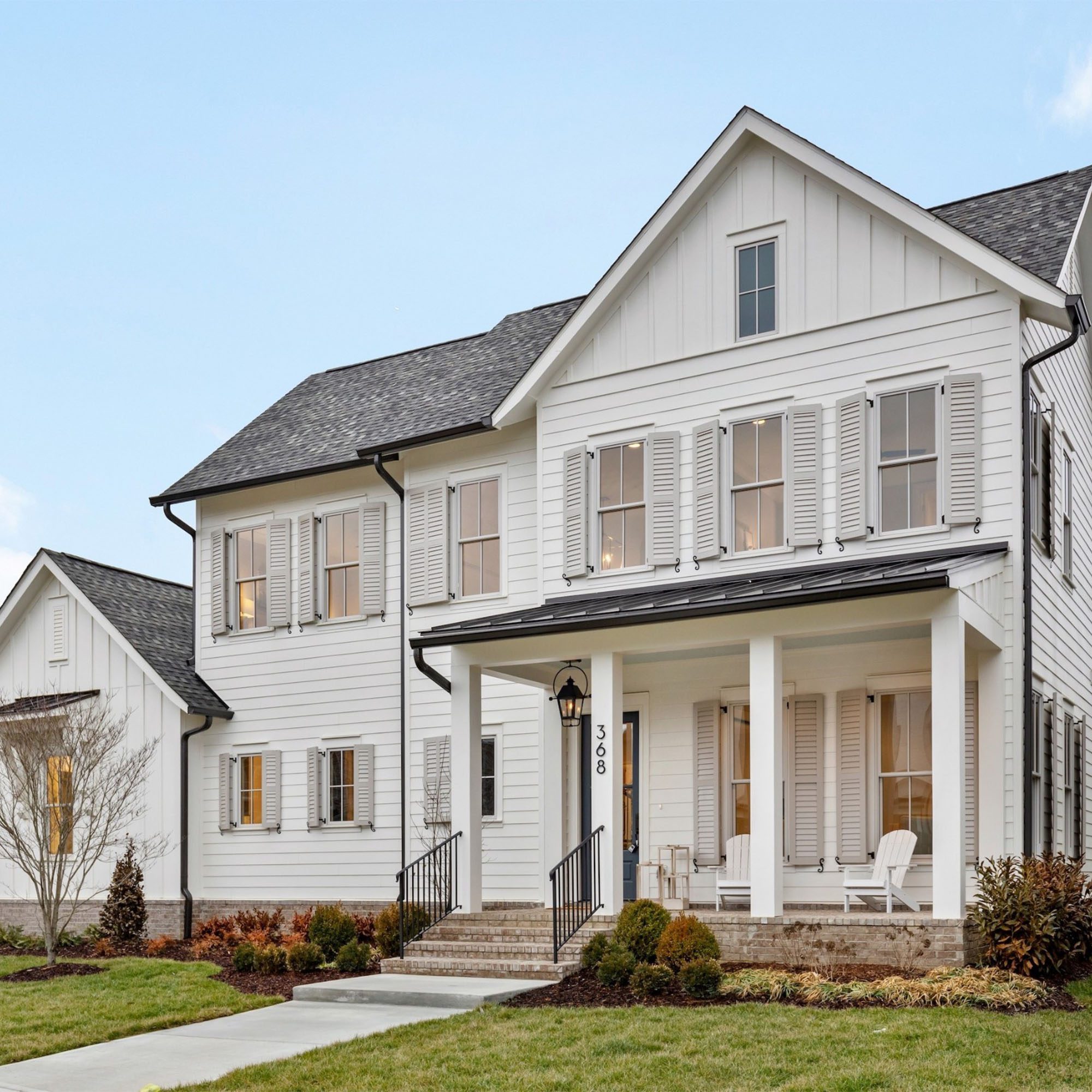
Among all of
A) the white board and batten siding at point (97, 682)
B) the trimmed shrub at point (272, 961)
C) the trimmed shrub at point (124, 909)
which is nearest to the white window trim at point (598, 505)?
the trimmed shrub at point (272, 961)

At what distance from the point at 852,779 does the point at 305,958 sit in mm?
6095

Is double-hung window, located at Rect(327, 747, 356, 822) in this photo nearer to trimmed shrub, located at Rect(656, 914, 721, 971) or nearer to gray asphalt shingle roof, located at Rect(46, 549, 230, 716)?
gray asphalt shingle roof, located at Rect(46, 549, 230, 716)

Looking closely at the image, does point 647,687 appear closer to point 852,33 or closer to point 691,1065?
point 691,1065

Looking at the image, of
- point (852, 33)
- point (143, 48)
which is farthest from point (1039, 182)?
point (143, 48)

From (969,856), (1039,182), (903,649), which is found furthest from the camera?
(1039,182)

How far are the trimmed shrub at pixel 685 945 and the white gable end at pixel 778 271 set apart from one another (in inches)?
263

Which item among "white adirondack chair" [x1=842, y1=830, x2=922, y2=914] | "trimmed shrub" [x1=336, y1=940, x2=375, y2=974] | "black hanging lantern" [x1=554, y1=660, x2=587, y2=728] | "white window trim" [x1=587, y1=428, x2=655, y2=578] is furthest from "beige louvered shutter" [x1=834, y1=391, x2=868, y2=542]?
"trimmed shrub" [x1=336, y1=940, x2=375, y2=974]

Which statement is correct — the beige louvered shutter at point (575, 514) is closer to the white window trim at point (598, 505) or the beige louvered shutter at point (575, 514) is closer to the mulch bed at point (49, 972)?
the white window trim at point (598, 505)

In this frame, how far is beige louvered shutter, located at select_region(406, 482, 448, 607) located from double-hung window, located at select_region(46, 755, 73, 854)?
4.86m

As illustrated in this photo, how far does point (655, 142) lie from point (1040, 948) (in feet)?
197

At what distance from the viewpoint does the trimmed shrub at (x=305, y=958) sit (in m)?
14.0

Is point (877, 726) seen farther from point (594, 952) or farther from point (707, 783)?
point (594, 952)

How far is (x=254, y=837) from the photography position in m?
19.2

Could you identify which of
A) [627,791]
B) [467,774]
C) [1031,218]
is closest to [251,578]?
[467,774]
